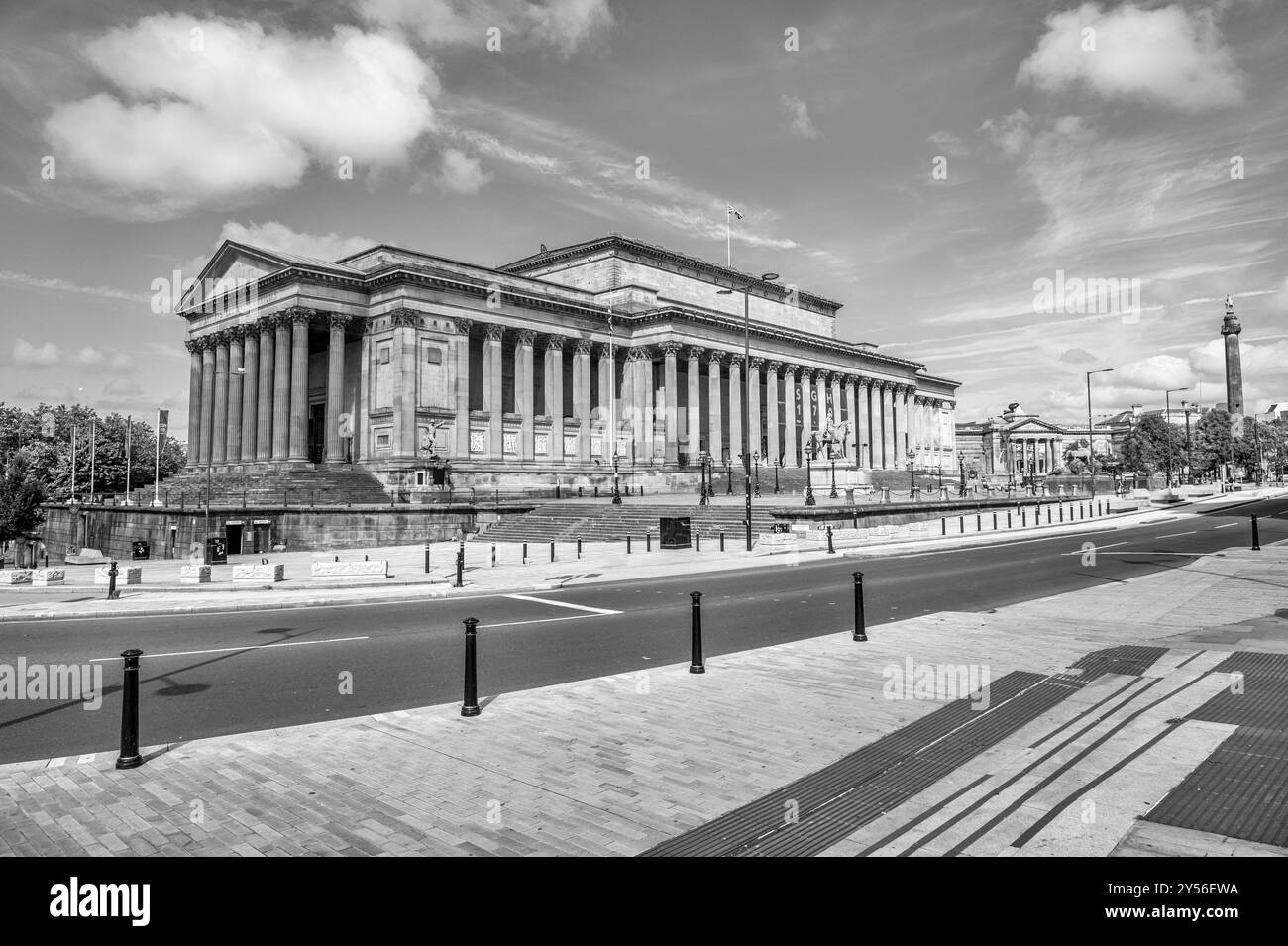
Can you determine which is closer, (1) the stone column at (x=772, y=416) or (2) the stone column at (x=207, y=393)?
(2) the stone column at (x=207, y=393)

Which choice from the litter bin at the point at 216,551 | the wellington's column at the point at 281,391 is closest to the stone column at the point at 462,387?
the wellington's column at the point at 281,391

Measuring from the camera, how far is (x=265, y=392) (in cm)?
5503

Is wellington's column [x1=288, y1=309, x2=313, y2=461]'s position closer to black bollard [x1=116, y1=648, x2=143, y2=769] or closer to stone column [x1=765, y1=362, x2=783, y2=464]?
stone column [x1=765, y1=362, x2=783, y2=464]

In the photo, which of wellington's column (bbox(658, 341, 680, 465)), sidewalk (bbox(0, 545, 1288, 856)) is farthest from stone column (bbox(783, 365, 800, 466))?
sidewalk (bbox(0, 545, 1288, 856))

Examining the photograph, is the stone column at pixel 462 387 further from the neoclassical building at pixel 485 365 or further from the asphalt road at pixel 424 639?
the asphalt road at pixel 424 639

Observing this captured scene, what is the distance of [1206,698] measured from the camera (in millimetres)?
7895

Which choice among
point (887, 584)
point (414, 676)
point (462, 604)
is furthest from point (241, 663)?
point (887, 584)

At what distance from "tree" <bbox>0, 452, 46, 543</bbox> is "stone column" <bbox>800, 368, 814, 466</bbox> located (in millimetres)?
65196

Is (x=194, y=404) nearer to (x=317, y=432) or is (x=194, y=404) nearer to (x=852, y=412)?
(x=317, y=432)

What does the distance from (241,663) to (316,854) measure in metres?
7.53

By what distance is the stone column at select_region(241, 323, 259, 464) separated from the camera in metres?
56.3

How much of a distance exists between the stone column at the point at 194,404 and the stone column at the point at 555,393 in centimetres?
2814

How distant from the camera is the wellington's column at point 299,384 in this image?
53031 millimetres
